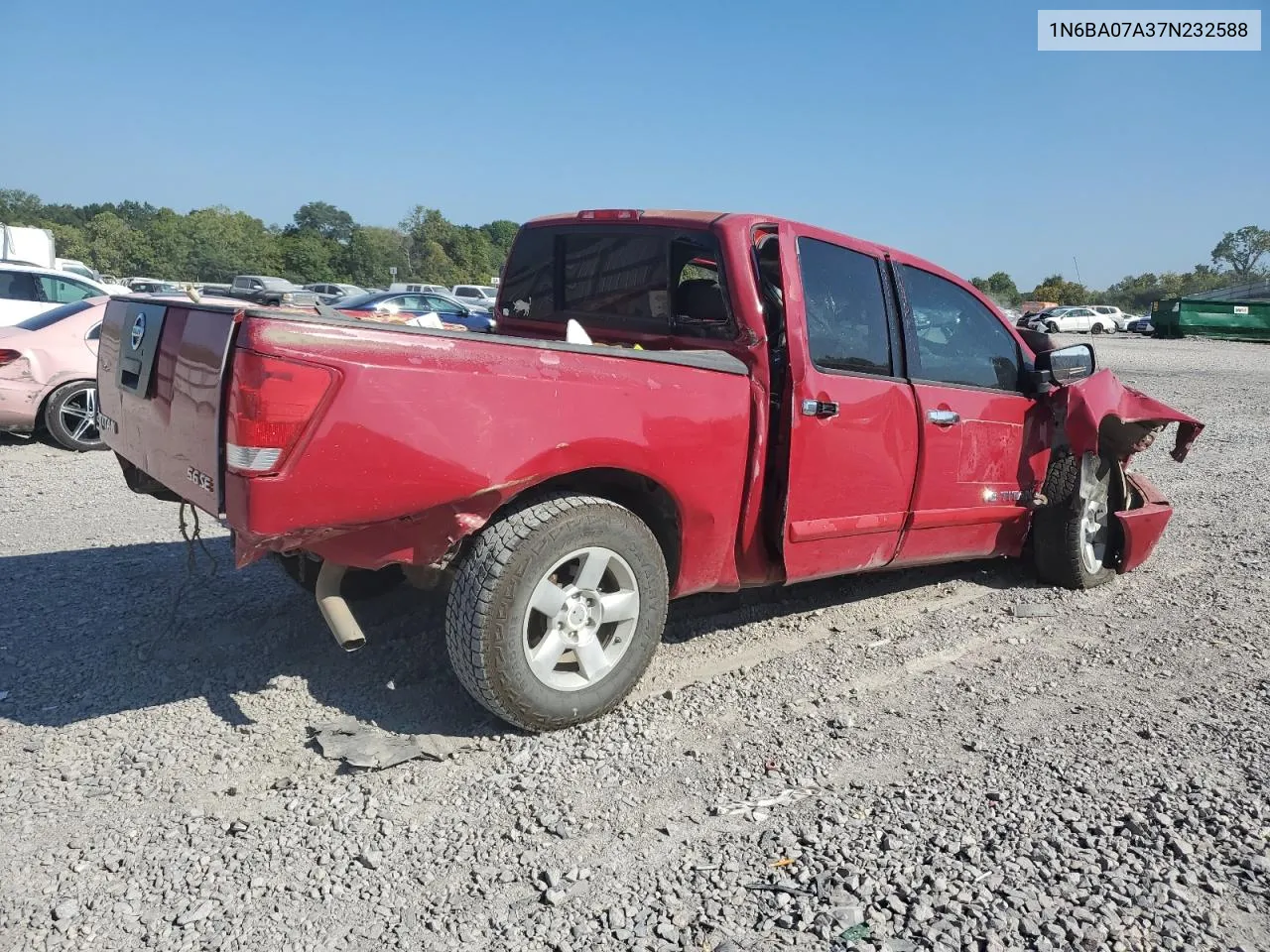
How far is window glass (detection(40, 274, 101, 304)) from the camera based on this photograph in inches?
471

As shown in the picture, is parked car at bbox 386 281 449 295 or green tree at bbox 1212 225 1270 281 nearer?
parked car at bbox 386 281 449 295

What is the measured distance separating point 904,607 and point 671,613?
1218 millimetres

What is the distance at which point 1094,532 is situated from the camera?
209 inches

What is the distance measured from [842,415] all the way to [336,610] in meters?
2.11

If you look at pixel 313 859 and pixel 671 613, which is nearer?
pixel 313 859

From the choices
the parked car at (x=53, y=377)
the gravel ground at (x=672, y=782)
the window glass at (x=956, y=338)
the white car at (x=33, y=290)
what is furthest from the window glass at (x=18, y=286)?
the window glass at (x=956, y=338)

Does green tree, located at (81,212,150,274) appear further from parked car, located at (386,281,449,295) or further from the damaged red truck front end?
the damaged red truck front end

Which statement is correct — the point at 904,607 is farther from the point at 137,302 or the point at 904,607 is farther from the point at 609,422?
the point at 137,302

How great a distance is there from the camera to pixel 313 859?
8.49 feet

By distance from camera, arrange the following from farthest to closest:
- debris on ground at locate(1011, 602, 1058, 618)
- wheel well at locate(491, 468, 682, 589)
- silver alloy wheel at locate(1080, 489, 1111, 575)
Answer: silver alloy wheel at locate(1080, 489, 1111, 575)
debris on ground at locate(1011, 602, 1058, 618)
wheel well at locate(491, 468, 682, 589)

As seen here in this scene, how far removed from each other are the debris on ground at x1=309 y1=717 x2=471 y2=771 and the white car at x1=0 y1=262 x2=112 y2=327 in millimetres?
10208

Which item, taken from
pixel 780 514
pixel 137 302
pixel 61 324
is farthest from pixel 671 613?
pixel 61 324

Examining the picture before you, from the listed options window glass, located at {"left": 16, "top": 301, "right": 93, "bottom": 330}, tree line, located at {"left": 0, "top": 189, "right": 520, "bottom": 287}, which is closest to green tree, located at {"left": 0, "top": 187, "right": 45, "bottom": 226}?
tree line, located at {"left": 0, "top": 189, "right": 520, "bottom": 287}

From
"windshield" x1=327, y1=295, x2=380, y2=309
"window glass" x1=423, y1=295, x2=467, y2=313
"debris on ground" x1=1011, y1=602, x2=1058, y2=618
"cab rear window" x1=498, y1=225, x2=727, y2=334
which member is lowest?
"debris on ground" x1=1011, y1=602, x2=1058, y2=618
